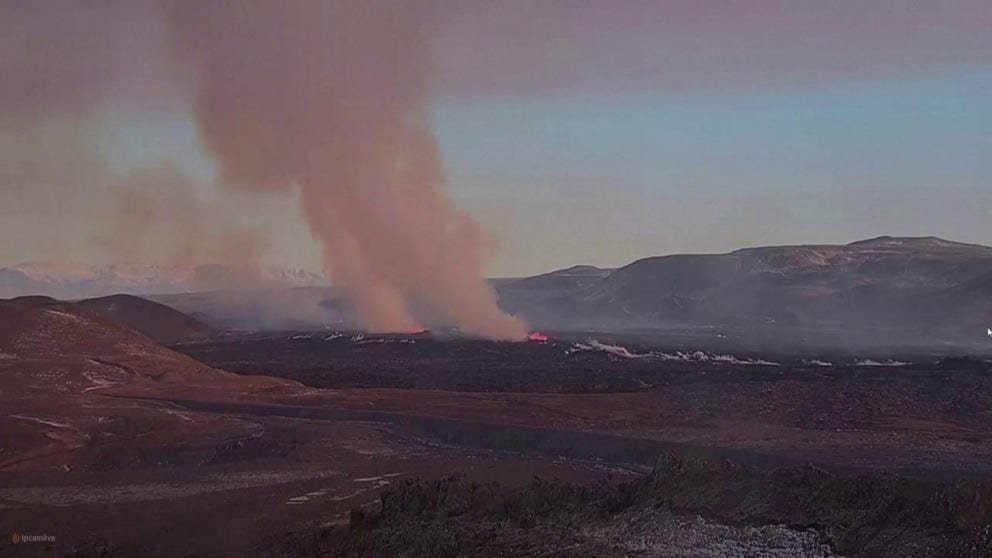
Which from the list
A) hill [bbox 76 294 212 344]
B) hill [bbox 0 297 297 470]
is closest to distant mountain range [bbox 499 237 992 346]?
hill [bbox 76 294 212 344]

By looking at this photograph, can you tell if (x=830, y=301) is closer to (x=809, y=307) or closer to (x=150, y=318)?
(x=809, y=307)

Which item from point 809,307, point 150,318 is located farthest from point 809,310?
point 150,318

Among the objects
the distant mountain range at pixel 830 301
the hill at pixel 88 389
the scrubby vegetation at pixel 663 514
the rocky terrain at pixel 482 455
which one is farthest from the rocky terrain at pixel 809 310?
the scrubby vegetation at pixel 663 514

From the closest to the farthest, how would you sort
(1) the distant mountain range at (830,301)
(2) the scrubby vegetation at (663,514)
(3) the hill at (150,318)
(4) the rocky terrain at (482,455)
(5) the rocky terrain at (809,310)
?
1. (2) the scrubby vegetation at (663,514)
2. (4) the rocky terrain at (482,455)
3. (3) the hill at (150,318)
4. (5) the rocky terrain at (809,310)
5. (1) the distant mountain range at (830,301)

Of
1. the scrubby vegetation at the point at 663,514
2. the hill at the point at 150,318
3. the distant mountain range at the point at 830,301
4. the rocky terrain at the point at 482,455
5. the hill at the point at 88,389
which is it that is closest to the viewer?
the scrubby vegetation at the point at 663,514

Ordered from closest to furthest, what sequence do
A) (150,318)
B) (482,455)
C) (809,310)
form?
1. (482,455)
2. (150,318)
3. (809,310)

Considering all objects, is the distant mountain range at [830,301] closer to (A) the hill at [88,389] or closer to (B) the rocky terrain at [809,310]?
(B) the rocky terrain at [809,310]

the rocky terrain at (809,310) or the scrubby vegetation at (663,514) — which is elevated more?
the rocky terrain at (809,310)

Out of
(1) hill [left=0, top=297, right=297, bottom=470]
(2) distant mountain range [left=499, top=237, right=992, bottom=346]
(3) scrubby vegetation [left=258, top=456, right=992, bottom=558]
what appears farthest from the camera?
(2) distant mountain range [left=499, top=237, right=992, bottom=346]

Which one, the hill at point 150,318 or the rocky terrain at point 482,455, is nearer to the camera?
the rocky terrain at point 482,455

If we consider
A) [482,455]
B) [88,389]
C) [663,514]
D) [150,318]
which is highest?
[150,318]

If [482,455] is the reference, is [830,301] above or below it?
above

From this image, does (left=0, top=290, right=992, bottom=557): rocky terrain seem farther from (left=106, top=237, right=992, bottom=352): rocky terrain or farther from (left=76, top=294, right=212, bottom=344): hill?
(left=76, top=294, right=212, bottom=344): hill

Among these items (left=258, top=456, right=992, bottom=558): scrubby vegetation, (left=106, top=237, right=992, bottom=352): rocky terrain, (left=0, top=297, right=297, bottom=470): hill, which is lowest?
(left=258, top=456, right=992, bottom=558): scrubby vegetation
